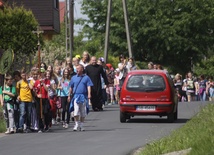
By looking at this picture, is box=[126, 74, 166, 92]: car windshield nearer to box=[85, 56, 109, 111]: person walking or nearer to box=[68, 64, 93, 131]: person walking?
box=[68, 64, 93, 131]: person walking

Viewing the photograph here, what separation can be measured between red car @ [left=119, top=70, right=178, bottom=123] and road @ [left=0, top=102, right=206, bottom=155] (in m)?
Answer: 0.33

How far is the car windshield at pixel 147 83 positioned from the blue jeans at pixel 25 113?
3.65 m

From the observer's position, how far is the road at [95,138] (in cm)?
1686

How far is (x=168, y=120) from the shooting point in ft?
80.4

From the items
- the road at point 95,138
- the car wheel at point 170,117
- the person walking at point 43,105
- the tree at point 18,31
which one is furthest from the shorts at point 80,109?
the tree at point 18,31

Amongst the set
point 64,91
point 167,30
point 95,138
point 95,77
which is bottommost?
point 95,138

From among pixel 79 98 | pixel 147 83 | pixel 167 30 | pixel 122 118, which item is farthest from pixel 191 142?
pixel 167 30

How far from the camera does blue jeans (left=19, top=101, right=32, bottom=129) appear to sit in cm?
2188

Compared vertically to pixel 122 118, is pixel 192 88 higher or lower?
higher

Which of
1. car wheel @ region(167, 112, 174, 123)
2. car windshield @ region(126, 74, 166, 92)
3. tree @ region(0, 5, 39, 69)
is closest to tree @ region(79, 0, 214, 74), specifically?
tree @ region(0, 5, 39, 69)

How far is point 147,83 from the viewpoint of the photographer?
2469cm

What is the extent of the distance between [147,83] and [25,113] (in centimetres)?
419

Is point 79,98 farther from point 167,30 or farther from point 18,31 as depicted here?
point 167,30

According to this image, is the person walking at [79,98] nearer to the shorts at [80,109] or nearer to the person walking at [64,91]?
the shorts at [80,109]
